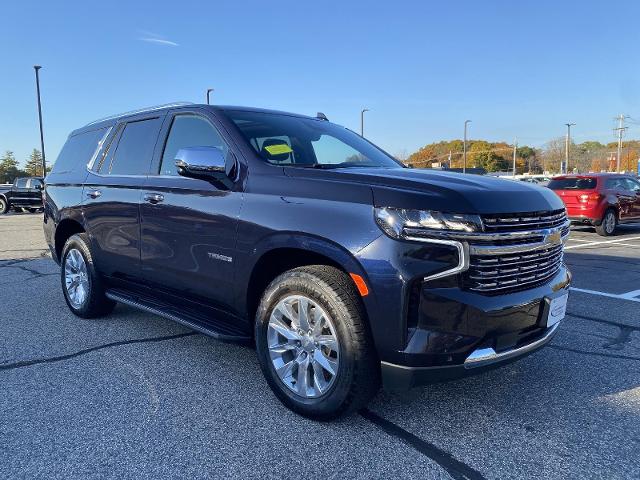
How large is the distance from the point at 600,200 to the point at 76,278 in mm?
12282

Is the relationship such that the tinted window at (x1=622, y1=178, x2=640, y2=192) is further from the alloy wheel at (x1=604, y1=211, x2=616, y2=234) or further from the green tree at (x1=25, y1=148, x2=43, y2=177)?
the green tree at (x1=25, y1=148, x2=43, y2=177)

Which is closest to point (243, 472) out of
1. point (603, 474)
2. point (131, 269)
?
point (603, 474)

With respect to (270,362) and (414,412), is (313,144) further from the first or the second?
(414,412)

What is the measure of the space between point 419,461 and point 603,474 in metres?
0.84

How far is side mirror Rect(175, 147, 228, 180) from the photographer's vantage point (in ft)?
10.8

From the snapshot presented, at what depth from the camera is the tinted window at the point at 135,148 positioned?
4.25 metres

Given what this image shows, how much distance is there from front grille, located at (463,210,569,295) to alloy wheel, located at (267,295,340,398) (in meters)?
0.83

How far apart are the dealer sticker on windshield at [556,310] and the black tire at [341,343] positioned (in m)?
1.06

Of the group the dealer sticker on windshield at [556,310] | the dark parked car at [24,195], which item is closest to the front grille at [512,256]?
the dealer sticker on windshield at [556,310]

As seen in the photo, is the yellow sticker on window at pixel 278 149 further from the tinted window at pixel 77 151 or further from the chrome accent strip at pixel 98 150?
the tinted window at pixel 77 151

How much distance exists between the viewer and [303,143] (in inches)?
154

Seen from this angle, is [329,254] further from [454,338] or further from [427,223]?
[454,338]

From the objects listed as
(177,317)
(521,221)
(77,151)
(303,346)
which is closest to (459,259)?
(521,221)

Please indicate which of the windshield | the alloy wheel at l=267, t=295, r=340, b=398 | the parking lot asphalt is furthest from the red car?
the alloy wheel at l=267, t=295, r=340, b=398
